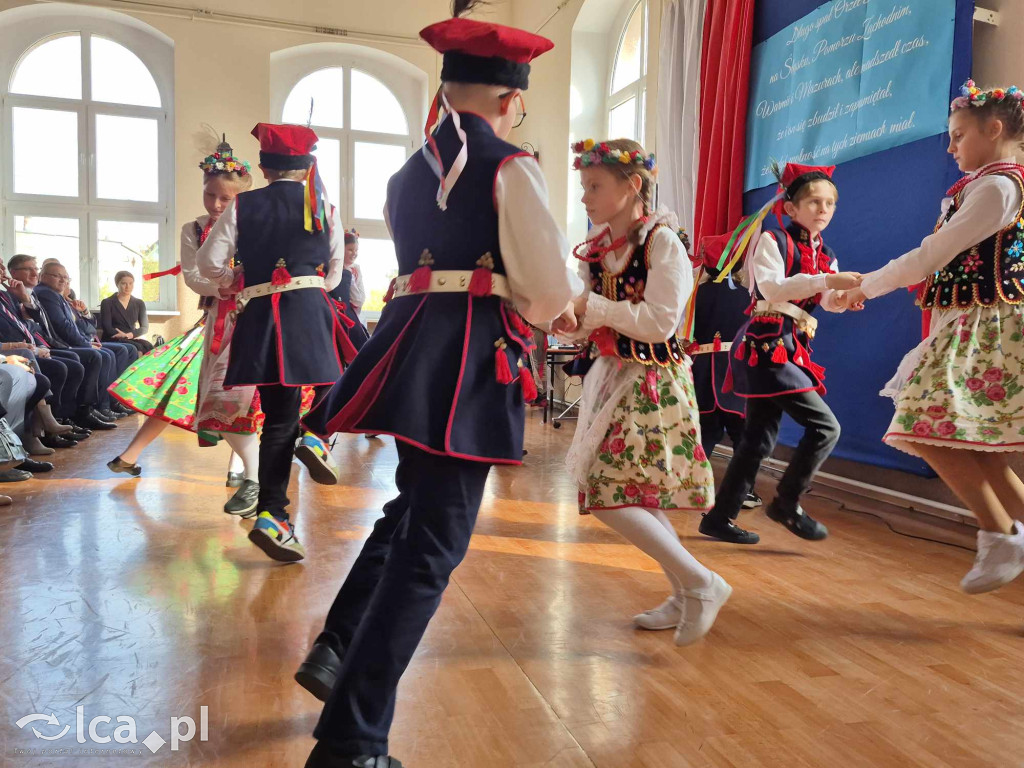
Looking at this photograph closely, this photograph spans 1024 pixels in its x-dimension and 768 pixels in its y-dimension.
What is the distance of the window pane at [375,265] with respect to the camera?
9.85 m

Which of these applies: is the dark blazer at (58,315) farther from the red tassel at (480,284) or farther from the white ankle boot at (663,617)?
the red tassel at (480,284)

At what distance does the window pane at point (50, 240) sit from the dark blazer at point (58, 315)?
11.0ft

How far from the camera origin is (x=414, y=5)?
9.36m

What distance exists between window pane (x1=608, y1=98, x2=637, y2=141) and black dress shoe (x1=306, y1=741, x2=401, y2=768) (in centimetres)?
667

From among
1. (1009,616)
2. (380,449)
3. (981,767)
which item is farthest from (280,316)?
(380,449)

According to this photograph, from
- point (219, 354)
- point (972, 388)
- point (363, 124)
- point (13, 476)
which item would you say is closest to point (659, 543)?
point (972, 388)

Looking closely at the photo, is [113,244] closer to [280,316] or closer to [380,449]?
[380,449]

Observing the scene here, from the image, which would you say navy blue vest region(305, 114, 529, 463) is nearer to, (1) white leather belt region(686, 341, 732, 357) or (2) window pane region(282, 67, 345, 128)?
(1) white leather belt region(686, 341, 732, 357)

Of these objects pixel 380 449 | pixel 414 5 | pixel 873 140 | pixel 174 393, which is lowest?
pixel 380 449

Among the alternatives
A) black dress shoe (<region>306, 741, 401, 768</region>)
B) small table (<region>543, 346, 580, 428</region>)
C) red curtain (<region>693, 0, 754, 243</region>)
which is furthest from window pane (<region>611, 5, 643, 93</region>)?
black dress shoe (<region>306, 741, 401, 768</region>)

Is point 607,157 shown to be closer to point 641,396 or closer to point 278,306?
point 641,396

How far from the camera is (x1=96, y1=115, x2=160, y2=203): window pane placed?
906cm

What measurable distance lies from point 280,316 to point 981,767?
210 cm

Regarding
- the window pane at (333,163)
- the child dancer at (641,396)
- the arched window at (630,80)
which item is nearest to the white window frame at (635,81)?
the arched window at (630,80)
